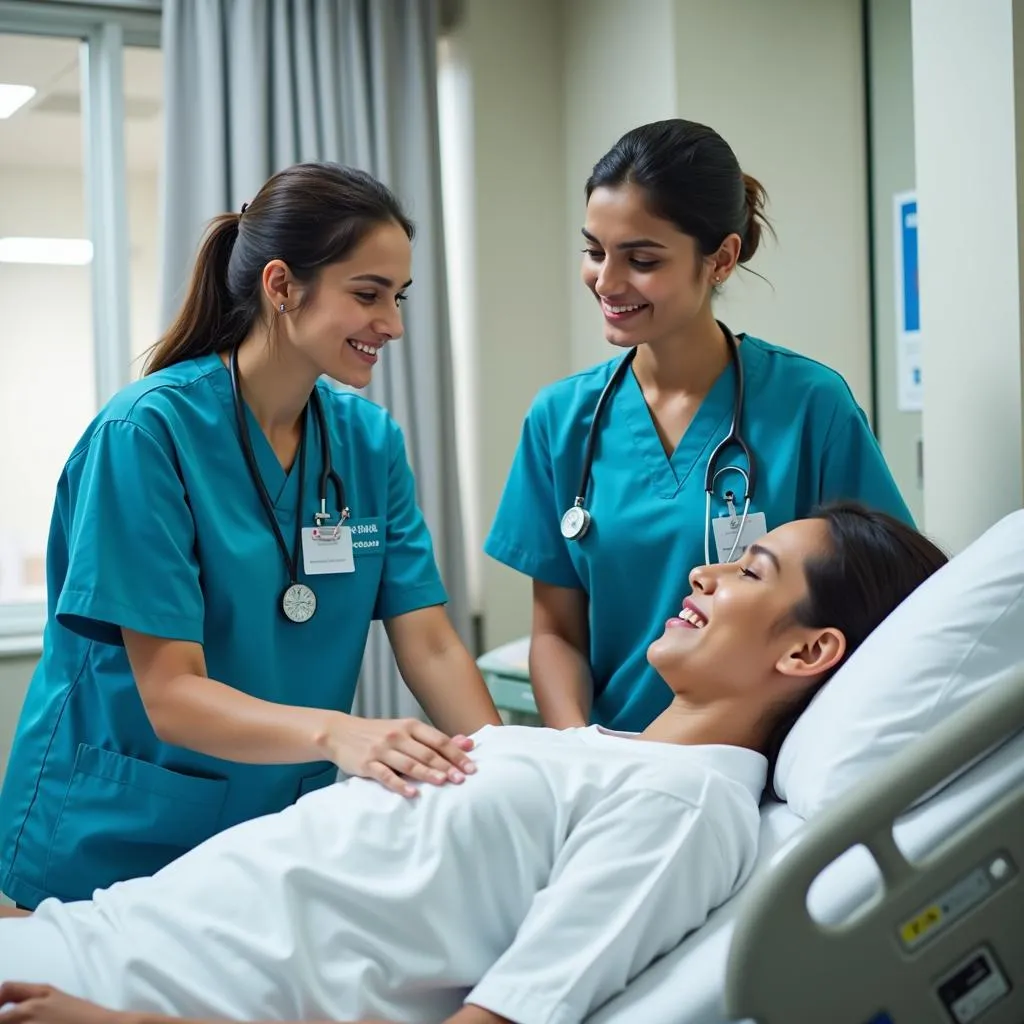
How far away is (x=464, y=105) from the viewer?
3432mm

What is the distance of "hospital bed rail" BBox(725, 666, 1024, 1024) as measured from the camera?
1.06 metres

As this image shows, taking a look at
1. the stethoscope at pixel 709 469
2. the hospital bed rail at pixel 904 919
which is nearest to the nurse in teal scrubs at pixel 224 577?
the stethoscope at pixel 709 469

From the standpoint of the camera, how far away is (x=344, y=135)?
331 centimetres

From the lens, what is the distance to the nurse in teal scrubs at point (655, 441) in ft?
5.53

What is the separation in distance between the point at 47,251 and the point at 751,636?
2.57 m

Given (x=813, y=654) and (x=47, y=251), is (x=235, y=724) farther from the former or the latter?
(x=47, y=251)

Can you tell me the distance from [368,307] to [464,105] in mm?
1945

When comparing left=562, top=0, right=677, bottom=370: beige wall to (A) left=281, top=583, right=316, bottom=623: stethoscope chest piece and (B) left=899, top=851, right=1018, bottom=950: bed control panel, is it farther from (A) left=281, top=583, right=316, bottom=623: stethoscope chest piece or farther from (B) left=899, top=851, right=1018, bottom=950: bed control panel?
(B) left=899, top=851, right=1018, bottom=950: bed control panel

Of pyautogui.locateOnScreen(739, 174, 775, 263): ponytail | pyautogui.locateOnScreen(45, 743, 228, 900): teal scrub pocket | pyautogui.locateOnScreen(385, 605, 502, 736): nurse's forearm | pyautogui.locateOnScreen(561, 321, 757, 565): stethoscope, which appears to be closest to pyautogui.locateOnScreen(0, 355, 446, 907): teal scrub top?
pyautogui.locateOnScreen(45, 743, 228, 900): teal scrub pocket

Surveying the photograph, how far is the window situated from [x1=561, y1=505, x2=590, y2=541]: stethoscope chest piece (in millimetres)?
1926

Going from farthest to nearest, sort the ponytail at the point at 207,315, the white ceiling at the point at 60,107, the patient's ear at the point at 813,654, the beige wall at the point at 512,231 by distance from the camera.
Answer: the beige wall at the point at 512,231 → the white ceiling at the point at 60,107 → the ponytail at the point at 207,315 → the patient's ear at the point at 813,654

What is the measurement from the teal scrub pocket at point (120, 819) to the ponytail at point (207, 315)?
545mm

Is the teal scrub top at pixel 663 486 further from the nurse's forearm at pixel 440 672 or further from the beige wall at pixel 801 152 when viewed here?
the beige wall at pixel 801 152

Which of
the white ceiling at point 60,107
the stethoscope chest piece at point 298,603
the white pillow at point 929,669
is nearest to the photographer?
the white pillow at point 929,669
